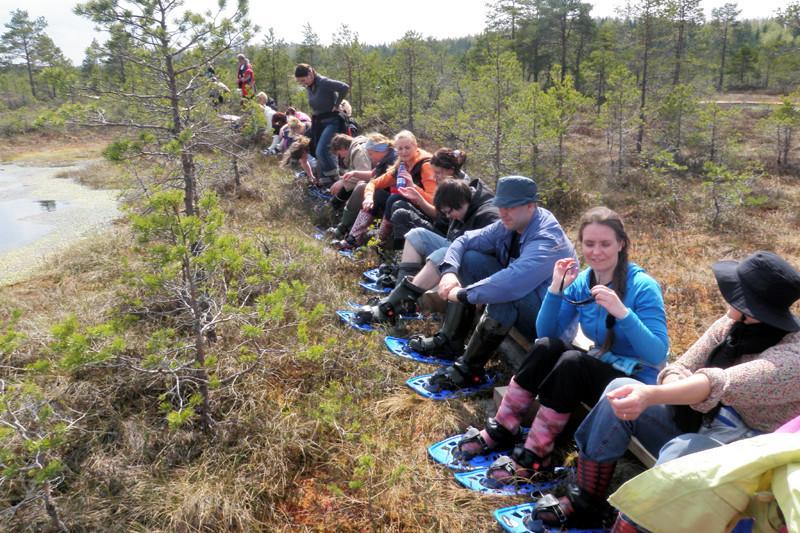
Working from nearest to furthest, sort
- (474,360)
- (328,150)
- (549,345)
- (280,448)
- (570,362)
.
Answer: (570,362) < (549,345) < (280,448) < (474,360) < (328,150)

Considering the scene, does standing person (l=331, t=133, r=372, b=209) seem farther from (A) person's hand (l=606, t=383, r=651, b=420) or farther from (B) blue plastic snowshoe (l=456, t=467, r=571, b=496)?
(A) person's hand (l=606, t=383, r=651, b=420)

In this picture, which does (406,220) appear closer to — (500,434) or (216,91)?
(216,91)

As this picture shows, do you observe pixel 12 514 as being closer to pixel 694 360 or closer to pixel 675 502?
pixel 675 502

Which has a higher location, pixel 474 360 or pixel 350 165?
pixel 350 165

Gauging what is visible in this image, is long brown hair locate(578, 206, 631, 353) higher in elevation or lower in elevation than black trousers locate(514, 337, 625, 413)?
higher

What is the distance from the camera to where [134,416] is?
9.33 feet

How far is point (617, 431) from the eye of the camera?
207 cm

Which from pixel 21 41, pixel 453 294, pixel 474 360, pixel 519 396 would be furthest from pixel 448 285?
pixel 21 41

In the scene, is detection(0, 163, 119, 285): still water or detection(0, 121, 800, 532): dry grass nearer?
detection(0, 121, 800, 532): dry grass

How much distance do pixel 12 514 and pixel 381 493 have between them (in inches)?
62.4

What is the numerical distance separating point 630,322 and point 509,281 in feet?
2.94

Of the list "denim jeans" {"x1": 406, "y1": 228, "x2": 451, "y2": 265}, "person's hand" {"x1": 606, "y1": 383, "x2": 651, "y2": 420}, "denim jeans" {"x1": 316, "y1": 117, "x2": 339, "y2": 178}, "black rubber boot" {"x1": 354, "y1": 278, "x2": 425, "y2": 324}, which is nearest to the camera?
"person's hand" {"x1": 606, "y1": 383, "x2": 651, "y2": 420}

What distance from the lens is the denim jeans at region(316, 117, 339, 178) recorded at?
7.46 m

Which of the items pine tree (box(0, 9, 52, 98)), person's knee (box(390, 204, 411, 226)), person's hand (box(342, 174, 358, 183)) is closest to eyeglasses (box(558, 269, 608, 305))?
person's knee (box(390, 204, 411, 226))
